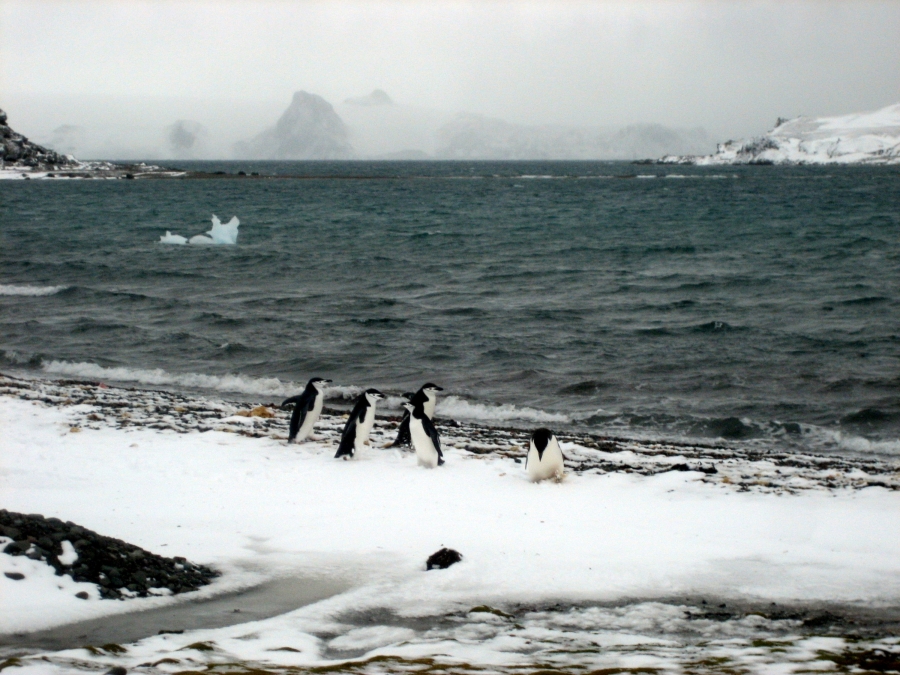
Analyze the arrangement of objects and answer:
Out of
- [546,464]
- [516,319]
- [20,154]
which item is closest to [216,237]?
[516,319]

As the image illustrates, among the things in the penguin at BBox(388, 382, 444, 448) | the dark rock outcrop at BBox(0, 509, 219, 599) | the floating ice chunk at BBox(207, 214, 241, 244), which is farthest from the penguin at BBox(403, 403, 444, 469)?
the floating ice chunk at BBox(207, 214, 241, 244)

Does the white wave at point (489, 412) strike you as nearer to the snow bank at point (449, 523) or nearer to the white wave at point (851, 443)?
the white wave at point (851, 443)

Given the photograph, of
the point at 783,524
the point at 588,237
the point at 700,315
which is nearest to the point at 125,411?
the point at 783,524

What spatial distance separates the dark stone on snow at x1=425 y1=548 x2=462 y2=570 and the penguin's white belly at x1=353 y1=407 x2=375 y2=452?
305 centimetres

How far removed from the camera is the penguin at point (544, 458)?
7.58 meters

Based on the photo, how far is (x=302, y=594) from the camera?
5.22 m

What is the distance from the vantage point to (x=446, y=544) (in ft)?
20.0

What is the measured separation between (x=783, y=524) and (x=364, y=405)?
13.6ft

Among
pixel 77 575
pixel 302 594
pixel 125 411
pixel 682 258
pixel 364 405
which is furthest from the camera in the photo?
pixel 682 258

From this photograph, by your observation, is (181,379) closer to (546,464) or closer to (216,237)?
(546,464)

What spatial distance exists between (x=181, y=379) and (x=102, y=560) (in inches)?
374

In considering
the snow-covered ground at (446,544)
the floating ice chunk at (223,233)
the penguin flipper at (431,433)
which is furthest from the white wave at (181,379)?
the floating ice chunk at (223,233)

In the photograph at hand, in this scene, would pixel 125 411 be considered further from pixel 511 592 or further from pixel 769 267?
pixel 769 267

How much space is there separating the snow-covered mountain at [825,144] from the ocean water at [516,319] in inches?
5469
